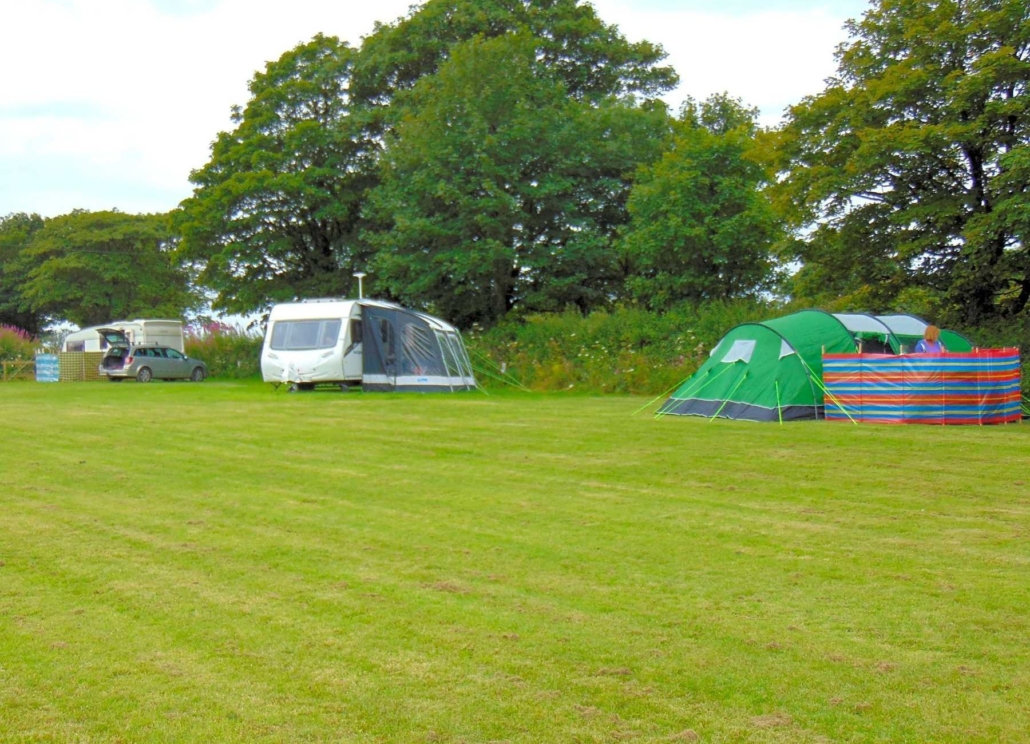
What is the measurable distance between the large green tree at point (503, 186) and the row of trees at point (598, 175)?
78 millimetres

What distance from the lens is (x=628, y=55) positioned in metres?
38.2

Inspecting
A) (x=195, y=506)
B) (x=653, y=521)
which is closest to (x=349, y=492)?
(x=195, y=506)

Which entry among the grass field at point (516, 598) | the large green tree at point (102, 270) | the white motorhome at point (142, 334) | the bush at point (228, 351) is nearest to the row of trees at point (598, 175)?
the bush at point (228, 351)

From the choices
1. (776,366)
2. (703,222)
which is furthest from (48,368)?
(776,366)

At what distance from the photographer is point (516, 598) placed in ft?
18.6

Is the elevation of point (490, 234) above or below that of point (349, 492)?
above

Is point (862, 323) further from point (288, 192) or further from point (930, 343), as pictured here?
point (288, 192)

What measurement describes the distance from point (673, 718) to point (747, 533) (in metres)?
3.60

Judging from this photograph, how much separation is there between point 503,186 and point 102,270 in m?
40.4

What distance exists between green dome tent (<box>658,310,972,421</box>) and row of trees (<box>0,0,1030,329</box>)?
10.5ft

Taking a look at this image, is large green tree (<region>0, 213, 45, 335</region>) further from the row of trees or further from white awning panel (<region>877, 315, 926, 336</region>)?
white awning panel (<region>877, 315, 926, 336</region>)

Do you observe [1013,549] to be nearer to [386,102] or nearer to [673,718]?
[673,718]

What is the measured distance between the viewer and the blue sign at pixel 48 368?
1622 inches

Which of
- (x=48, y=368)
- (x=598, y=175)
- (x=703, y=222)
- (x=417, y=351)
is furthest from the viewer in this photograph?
(x=48, y=368)
